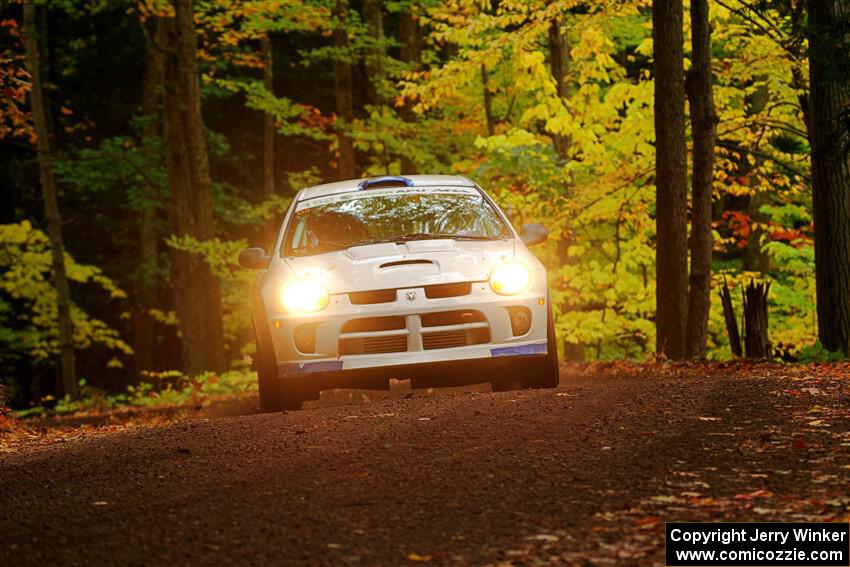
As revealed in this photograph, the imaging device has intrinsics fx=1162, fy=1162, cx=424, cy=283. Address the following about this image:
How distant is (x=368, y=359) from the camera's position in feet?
28.1

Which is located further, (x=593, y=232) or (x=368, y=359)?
(x=593, y=232)

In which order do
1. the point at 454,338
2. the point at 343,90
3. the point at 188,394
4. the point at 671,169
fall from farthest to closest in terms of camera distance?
the point at 343,90
the point at 188,394
the point at 671,169
the point at 454,338

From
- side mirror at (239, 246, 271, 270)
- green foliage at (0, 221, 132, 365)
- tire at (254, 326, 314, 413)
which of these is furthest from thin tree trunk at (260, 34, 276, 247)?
tire at (254, 326, 314, 413)

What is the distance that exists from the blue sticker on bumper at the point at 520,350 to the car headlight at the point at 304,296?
1322 millimetres

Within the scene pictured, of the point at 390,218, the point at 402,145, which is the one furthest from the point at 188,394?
the point at 390,218

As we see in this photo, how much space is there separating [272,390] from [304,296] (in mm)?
826

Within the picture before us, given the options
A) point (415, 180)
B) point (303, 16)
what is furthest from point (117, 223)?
point (415, 180)

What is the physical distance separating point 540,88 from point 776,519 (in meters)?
16.3

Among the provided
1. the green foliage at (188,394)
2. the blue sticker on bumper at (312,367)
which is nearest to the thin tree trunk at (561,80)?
the green foliage at (188,394)

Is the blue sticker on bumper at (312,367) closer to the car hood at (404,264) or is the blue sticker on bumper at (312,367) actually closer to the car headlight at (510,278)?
the car hood at (404,264)

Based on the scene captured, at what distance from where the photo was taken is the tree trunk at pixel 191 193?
68.9 ft

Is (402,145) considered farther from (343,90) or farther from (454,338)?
(454,338)

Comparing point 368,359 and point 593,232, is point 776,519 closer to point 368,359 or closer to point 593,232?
point 368,359

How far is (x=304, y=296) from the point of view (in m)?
8.61
